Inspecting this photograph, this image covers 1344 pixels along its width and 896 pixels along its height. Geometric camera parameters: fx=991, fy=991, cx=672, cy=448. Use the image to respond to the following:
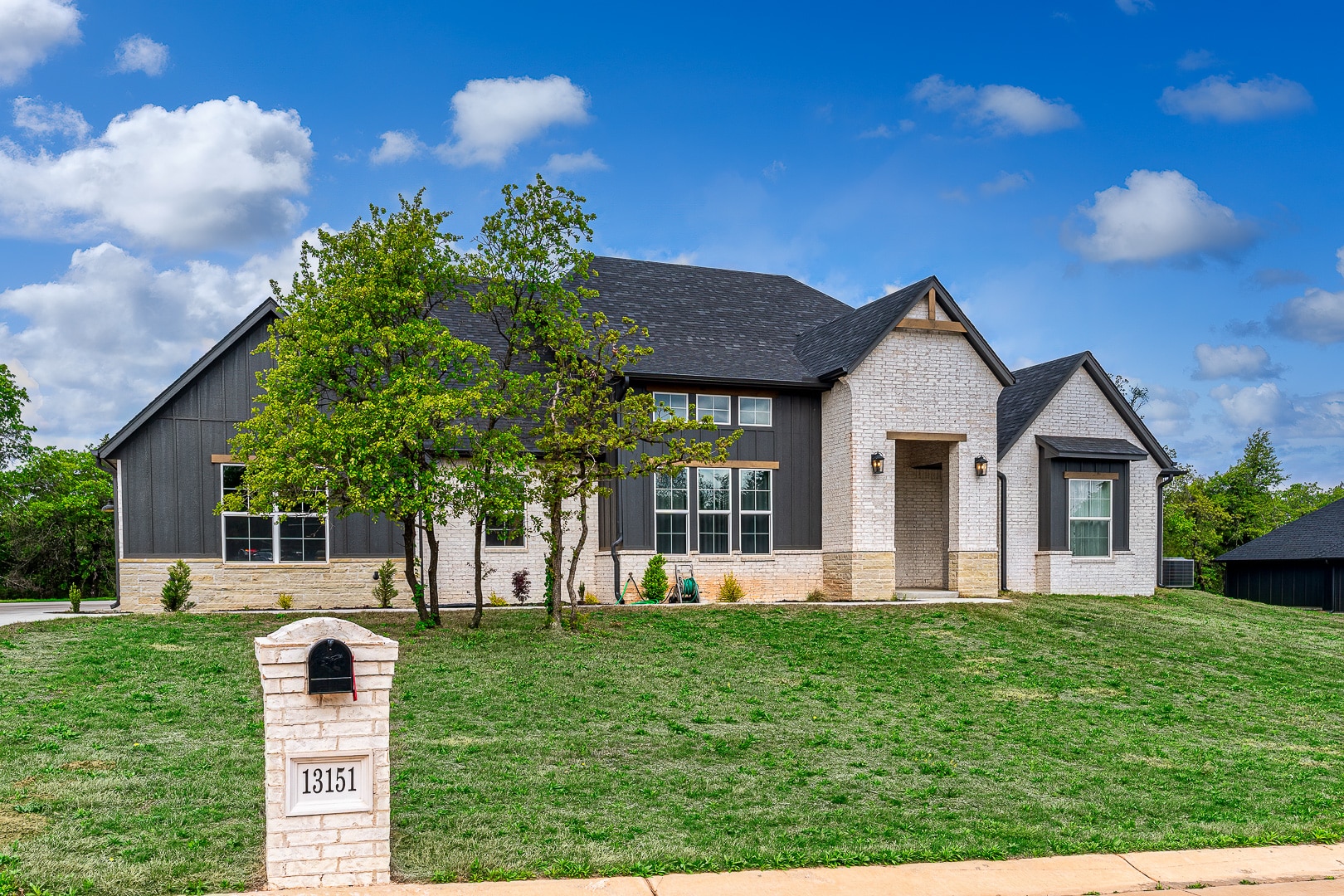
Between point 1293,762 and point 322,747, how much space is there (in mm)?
9866

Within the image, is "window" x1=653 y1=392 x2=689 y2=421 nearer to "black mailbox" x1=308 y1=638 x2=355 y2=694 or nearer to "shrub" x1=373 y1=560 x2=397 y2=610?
"shrub" x1=373 y1=560 x2=397 y2=610

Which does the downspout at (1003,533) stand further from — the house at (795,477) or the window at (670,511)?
the window at (670,511)

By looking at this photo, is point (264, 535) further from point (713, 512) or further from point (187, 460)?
point (713, 512)

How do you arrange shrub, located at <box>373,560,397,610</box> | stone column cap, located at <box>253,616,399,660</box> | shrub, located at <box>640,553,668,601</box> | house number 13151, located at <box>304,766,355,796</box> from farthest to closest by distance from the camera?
1. shrub, located at <box>640,553,668,601</box>
2. shrub, located at <box>373,560,397,610</box>
3. house number 13151, located at <box>304,766,355,796</box>
4. stone column cap, located at <box>253,616,399,660</box>

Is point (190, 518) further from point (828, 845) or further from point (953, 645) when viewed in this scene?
point (828, 845)

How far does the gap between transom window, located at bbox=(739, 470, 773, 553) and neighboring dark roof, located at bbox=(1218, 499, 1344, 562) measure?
57.9ft

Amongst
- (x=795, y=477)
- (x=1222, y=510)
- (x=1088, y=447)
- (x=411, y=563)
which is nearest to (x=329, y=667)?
(x=411, y=563)

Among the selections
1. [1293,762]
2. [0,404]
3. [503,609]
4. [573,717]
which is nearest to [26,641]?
[503,609]

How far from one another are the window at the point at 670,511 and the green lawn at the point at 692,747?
4269 millimetres

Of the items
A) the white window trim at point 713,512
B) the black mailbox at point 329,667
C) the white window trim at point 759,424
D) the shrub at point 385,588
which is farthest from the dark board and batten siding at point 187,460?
the black mailbox at point 329,667

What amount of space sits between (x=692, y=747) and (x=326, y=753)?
468 centimetres

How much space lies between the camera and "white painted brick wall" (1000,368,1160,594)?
24594mm

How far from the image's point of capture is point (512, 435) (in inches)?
671

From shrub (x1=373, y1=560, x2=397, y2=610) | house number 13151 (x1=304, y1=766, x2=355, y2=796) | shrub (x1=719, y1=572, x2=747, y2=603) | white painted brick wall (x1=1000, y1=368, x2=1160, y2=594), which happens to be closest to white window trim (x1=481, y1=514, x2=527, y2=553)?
shrub (x1=373, y1=560, x2=397, y2=610)
